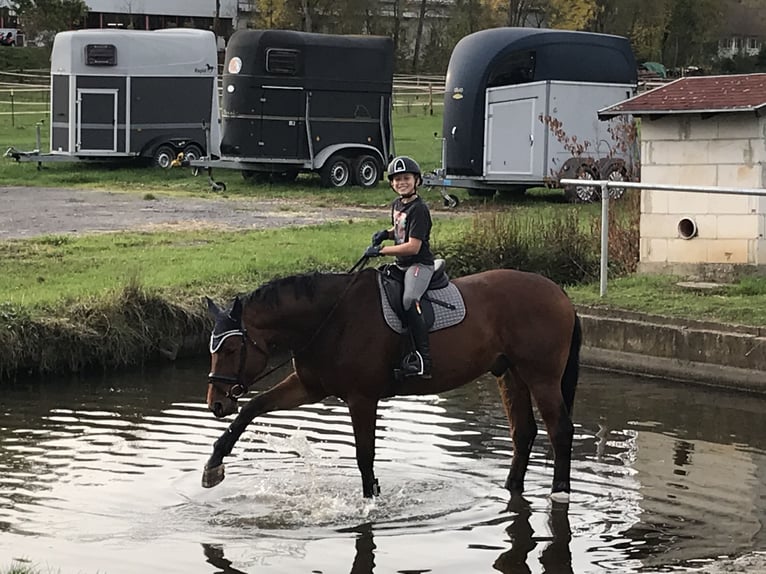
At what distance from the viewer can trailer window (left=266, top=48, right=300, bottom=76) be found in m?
30.9

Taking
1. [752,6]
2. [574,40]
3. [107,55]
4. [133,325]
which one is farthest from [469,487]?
[752,6]

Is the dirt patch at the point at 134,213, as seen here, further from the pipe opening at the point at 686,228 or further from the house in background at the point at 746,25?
the house in background at the point at 746,25

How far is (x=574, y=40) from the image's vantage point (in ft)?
96.0

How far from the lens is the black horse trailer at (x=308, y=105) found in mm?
30969

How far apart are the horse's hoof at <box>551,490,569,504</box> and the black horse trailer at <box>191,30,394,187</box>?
2208 centimetres

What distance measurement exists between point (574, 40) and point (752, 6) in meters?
95.4

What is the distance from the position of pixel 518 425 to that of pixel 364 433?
1.35m

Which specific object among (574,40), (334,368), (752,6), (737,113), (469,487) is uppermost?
(752,6)

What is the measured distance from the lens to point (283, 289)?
937 centimetres

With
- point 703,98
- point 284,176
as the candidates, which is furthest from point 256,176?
point 703,98

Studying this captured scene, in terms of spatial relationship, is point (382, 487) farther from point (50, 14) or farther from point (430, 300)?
point (50, 14)

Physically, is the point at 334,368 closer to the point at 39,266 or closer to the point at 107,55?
the point at 39,266

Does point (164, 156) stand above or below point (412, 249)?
above

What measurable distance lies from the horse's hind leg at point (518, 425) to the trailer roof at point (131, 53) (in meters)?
25.1
